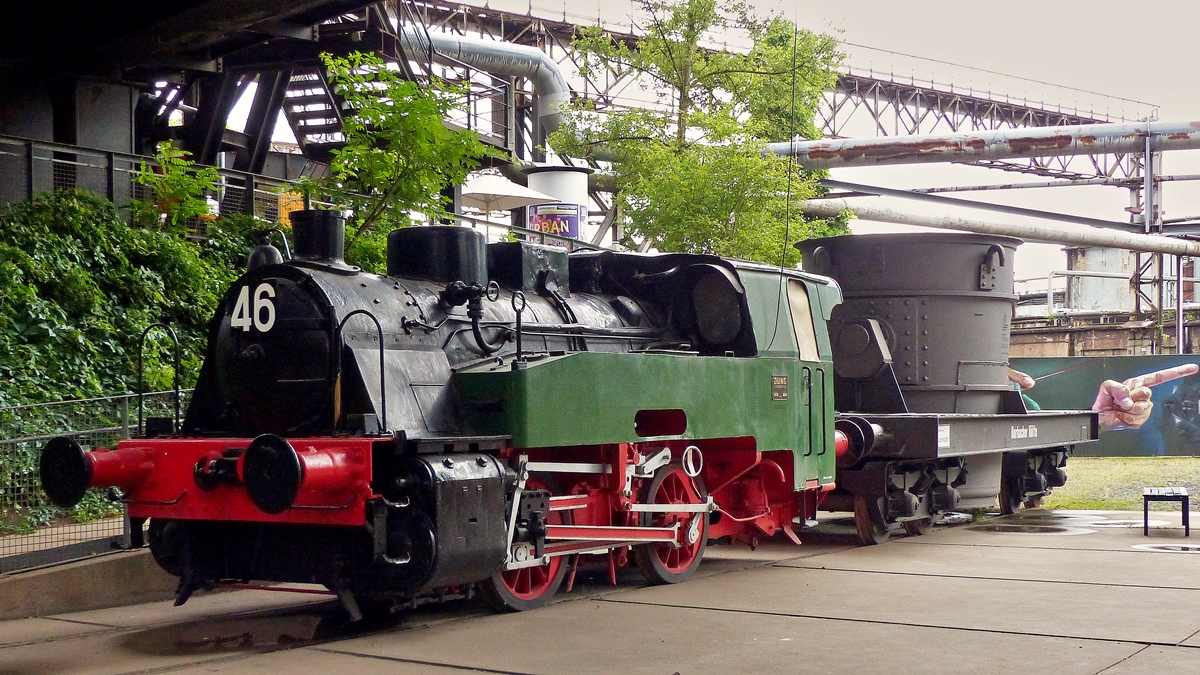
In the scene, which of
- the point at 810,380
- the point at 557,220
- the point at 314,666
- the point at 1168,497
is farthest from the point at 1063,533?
the point at 557,220

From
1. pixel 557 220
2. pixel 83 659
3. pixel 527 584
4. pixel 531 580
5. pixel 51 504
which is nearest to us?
pixel 83 659

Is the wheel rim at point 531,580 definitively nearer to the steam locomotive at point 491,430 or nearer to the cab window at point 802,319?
the steam locomotive at point 491,430

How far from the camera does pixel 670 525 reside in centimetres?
817

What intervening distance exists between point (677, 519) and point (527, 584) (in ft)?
5.00

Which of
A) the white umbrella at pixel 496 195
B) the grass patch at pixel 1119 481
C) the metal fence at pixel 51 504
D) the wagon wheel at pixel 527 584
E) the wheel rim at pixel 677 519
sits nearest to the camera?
the wagon wheel at pixel 527 584

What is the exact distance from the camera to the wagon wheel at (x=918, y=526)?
11.1m

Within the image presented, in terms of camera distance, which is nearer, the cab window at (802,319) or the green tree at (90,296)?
the cab window at (802,319)

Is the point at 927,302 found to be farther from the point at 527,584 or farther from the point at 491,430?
the point at 491,430

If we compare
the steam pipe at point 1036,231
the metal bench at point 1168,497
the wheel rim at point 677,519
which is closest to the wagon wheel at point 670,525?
the wheel rim at point 677,519

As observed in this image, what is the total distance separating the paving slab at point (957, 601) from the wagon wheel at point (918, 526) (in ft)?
8.79

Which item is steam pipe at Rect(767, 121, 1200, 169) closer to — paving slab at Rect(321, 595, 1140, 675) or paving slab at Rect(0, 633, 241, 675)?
paving slab at Rect(321, 595, 1140, 675)

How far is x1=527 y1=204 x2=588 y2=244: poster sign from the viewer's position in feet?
63.3

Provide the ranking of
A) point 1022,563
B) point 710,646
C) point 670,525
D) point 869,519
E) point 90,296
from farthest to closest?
point 90,296 < point 869,519 < point 1022,563 < point 670,525 < point 710,646

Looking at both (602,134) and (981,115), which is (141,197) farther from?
(981,115)
